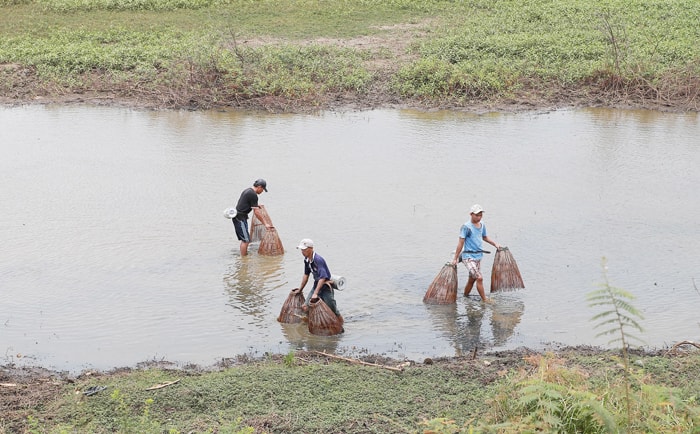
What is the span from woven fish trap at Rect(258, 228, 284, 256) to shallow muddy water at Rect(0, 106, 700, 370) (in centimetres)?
19

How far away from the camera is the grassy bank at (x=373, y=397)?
283 inches

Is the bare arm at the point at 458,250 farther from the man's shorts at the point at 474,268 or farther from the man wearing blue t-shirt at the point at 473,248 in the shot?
the man's shorts at the point at 474,268

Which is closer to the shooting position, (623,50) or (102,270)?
(102,270)

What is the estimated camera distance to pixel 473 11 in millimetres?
28953

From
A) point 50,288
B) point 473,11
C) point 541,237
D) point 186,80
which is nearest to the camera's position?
point 50,288

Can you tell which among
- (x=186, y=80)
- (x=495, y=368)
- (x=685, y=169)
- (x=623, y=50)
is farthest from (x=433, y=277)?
(x=623, y=50)

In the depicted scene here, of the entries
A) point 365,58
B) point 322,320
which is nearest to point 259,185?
point 322,320

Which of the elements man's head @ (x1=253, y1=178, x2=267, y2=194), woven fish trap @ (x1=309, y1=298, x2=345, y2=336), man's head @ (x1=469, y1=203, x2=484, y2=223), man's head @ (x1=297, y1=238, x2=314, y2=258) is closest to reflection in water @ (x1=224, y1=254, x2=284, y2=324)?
woven fish trap @ (x1=309, y1=298, x2=345, y2=336)

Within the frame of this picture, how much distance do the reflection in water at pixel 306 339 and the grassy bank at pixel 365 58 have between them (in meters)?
11.2

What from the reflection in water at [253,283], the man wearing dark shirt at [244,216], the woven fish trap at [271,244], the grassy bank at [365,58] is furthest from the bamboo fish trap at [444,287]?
the grassy bank at [365,58]

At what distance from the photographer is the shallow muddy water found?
36.2 ft

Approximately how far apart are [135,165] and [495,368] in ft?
32.1

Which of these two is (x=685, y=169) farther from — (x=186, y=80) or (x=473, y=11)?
(x=473, y=11)

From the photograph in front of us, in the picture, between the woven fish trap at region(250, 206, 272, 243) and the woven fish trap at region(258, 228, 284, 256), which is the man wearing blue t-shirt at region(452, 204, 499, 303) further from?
the woven fish trap at region(250, 206, 272, 243)
